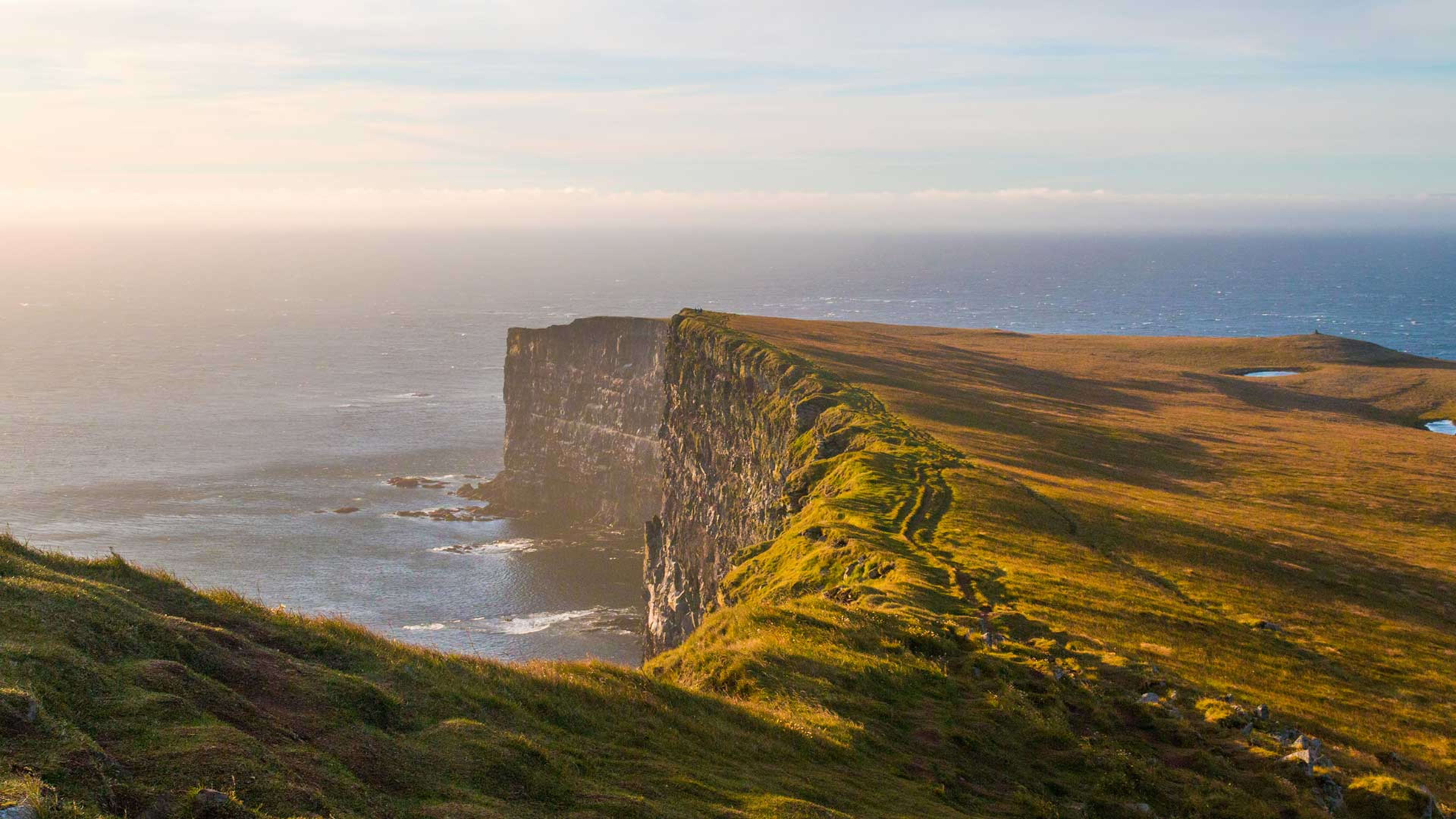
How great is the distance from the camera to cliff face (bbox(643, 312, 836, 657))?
59.5 m

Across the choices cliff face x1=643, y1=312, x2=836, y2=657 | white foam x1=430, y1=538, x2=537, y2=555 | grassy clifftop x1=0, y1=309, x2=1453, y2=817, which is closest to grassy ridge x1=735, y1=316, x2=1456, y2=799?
grassy clifftop x1=0, y1=309, x2=1453, y2=817

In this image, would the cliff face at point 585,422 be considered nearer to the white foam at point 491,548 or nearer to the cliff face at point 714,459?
the white foam at point 491,548

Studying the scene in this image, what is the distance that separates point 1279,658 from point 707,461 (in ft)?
176

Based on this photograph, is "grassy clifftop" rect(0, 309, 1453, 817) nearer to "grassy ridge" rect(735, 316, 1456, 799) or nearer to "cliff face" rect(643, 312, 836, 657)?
"grassy ridge" rect(735, 316, 1456, 799)

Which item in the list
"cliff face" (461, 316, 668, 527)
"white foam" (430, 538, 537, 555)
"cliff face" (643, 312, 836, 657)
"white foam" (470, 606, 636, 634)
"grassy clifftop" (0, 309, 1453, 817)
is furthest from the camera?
"cliff face" (461, 316, 668, 527)

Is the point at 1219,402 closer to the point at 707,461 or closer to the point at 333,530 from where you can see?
the point at 707,461

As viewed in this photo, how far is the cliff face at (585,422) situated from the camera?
123m

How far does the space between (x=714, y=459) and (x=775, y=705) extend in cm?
5457

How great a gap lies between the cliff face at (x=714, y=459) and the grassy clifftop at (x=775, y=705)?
19068mm

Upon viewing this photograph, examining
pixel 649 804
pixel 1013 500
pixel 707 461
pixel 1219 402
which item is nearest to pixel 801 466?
pixel 1013 500

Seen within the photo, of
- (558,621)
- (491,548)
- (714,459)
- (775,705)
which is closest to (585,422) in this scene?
(491,548)

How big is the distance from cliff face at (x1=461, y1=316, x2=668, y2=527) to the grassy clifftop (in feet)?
284

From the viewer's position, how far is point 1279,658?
2722cm

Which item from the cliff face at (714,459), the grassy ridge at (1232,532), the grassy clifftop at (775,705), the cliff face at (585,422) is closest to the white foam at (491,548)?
the cliff face at (585,422)
